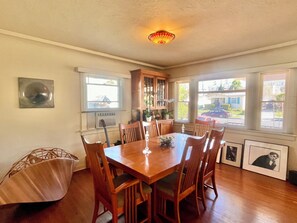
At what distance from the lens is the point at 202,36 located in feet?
8.50

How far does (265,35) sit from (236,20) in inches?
33.7

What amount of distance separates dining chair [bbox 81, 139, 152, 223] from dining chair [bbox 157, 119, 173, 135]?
2.53 meters

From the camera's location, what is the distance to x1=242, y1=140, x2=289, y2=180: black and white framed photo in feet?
9.70

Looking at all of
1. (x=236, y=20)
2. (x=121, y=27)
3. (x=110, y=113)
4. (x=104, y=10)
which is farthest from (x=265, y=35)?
(x=110, y=113)

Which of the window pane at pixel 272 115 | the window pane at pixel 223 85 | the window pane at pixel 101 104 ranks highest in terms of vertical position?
the window pane at pixel 223 85

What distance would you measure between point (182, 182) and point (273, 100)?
8.76 ft

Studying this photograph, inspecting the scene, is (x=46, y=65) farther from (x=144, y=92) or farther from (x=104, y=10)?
(x=144, y=92)

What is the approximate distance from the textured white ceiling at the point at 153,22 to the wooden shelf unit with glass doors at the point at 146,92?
951 millimetres

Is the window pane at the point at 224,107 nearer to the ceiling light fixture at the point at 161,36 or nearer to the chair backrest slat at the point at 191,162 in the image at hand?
the ceiling light fixture at the point at 161,36

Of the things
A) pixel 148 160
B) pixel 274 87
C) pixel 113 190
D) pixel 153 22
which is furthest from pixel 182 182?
pixel 274 87

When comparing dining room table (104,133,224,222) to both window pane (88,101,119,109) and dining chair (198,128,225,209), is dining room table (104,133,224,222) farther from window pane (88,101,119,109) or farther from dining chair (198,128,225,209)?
window pane (88,101,119,109)

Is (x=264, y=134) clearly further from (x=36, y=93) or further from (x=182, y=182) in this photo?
(x=36, y=93)

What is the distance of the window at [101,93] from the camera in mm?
3422

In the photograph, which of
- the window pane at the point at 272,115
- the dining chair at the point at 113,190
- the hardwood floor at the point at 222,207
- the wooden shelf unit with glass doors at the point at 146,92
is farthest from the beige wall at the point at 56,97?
the dining chair at the point at 113,190
